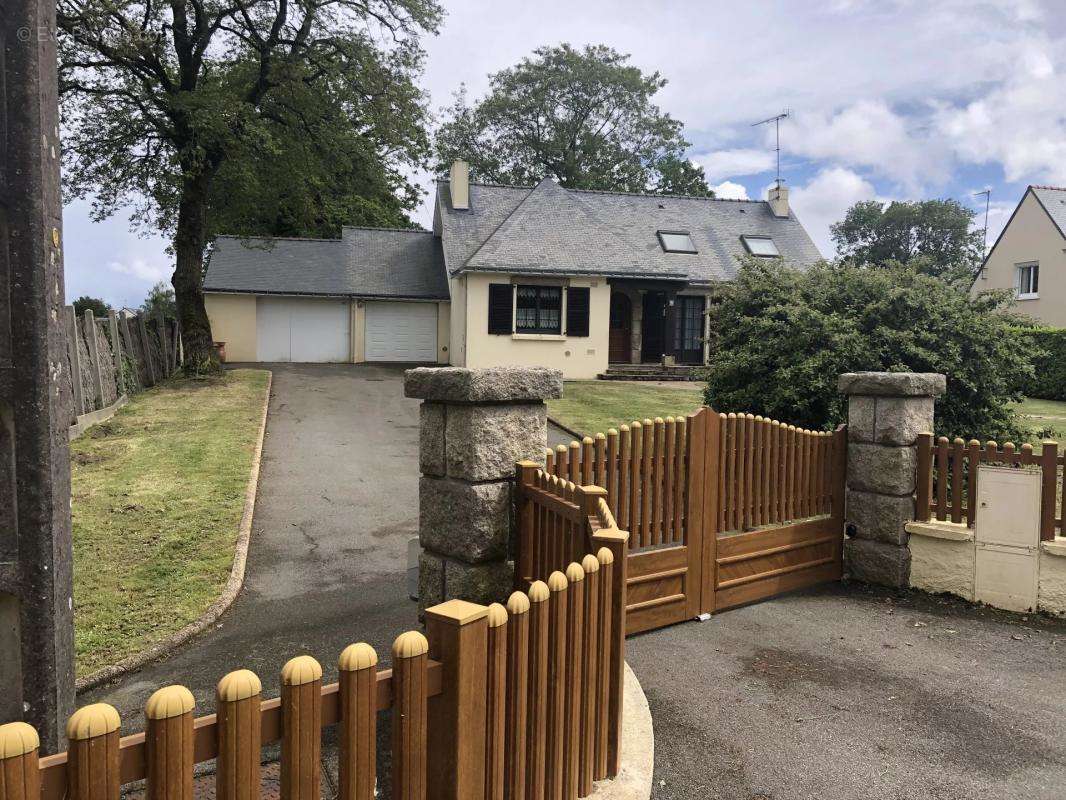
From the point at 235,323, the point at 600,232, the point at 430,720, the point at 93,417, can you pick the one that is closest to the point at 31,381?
the point at 430,720

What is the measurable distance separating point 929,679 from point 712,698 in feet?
5.05

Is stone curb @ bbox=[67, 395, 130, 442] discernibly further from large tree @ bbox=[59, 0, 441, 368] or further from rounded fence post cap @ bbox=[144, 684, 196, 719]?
rounded fence post cap @ bbox=[144, 684, 196, 719]

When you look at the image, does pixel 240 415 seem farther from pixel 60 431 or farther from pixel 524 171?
pixel 524 171

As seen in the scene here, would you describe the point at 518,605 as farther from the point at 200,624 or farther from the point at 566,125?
the point at 566,125

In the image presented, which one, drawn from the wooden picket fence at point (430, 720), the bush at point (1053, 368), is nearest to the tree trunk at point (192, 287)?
the wooden picket fence at point (430, 720)

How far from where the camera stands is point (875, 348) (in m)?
9.13

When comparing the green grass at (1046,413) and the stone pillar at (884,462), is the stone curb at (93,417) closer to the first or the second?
the stone pillar at (884,462)

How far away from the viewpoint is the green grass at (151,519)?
575 centimetres

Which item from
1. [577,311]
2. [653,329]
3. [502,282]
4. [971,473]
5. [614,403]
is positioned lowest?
[614,403]

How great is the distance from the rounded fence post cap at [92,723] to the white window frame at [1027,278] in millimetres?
35092

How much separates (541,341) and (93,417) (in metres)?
13.0

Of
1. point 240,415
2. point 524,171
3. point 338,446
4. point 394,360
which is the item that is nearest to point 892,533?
point 338,446

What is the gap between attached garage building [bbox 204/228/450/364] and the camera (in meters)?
25.9

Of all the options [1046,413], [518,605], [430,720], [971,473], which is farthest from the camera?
[1046,413]
